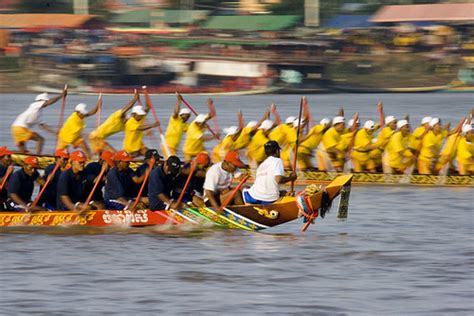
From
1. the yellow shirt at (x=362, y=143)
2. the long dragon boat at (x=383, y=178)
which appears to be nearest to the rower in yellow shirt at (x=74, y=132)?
the long dragon boat at (x=383, y=178)

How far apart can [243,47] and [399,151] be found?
48775mm

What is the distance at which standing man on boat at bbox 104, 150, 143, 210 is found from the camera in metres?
20.9

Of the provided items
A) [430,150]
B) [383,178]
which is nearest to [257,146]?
[383,178]

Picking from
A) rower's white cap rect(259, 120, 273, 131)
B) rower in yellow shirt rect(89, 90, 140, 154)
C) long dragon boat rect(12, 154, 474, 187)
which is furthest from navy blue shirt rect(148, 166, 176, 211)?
rower in yellow shirt rect(89, 90, 140, 154)

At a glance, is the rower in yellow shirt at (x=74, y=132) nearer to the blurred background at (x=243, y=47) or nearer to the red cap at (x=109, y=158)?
the red cap at (x=109, y=158)

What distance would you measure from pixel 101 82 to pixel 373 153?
160 ft

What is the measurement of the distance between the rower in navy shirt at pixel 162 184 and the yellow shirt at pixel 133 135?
696 cm

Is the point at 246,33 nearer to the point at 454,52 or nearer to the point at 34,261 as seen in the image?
the point at 454,52

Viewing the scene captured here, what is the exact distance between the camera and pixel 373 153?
27953 mm

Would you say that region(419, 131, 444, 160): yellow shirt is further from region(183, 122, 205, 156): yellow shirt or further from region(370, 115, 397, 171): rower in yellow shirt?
region(183, 122, 205, 156): yellow shirt

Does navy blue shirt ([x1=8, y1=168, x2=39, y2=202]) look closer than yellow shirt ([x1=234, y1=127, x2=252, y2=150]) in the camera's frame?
Yes

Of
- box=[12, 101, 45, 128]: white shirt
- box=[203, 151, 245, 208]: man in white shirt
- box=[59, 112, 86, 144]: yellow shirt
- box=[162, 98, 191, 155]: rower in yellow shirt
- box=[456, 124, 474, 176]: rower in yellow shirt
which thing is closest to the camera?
box=[203, 151, 245, 208]: man in white shirt

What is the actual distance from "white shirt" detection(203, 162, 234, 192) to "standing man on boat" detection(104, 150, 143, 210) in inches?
52.6

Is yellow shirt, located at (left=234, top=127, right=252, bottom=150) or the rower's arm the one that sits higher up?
the rower's arm
